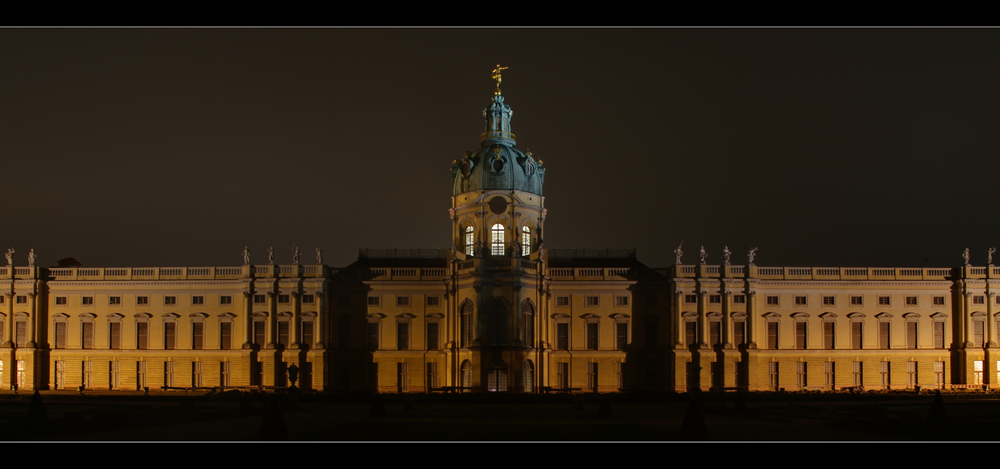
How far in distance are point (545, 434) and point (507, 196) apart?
38168 mm

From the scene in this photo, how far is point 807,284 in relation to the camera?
73062 mm

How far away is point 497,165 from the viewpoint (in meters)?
73.9

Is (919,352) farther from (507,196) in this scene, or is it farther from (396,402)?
(396,402)

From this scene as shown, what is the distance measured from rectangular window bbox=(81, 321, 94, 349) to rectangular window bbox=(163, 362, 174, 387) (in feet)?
18.1

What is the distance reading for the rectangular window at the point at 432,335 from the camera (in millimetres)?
72812

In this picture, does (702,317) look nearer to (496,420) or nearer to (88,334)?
(496,420)

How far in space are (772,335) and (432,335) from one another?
24.1 m

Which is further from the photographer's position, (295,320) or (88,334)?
(88,334)

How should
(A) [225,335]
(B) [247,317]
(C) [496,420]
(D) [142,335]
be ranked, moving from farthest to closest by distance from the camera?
(D) [142,335] < (A) [225,335] < (B) [247,317] < (C) [496,420]

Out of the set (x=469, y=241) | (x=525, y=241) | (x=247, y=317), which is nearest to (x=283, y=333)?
(x=247, y=317)

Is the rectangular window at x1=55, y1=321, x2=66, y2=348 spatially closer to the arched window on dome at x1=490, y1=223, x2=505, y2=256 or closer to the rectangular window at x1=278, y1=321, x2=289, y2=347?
the rectangular window at x1=278, y1=321, x2=289, y2=347

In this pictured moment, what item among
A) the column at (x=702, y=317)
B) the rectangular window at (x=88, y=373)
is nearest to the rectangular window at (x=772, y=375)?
the column at (x=702, y=317)

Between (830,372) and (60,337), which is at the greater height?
(60,337)

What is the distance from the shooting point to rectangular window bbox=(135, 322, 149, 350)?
7294 cm
